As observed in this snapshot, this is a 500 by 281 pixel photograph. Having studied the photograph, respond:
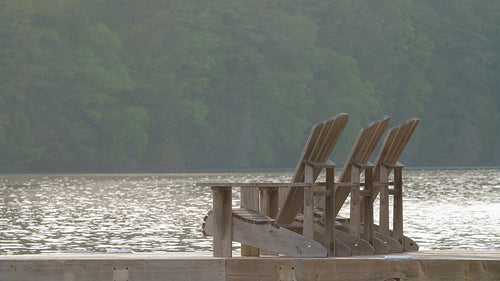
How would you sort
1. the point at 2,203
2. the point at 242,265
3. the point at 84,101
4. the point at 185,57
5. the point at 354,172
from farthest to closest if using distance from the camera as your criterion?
the point at 185,57 < the point at 84,101 < the point at 2,203 < the point at 354,172 < the point at 242,265

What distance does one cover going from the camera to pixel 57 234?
26.9 meters

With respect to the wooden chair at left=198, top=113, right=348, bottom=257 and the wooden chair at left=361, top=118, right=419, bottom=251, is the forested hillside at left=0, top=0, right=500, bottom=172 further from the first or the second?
the wooden chair at left=198, top=113, right=348, bottom=257

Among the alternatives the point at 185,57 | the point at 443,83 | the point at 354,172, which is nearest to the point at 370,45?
the point at 443,83

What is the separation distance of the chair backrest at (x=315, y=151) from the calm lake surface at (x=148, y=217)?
32.0ft

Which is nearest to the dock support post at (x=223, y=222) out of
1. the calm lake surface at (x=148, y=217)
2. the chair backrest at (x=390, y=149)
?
the chair backrest at (x=390, y=149)

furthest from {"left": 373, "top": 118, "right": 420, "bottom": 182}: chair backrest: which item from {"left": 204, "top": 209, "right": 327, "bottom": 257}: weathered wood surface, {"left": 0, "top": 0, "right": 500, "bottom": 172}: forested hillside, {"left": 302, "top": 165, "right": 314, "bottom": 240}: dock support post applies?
{"left": 0, "top": 0, "right": 500, "bottom": 172}: forested hillside

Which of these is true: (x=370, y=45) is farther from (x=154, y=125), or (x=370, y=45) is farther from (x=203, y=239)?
(x=203, y=239)

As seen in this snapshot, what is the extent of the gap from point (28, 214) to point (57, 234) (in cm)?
777

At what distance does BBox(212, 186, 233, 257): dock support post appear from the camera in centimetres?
1171

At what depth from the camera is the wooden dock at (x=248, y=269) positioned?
11273 mm

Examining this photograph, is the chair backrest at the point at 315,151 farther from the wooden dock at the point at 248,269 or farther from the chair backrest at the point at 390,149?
the chair backrest at the point at 390,149

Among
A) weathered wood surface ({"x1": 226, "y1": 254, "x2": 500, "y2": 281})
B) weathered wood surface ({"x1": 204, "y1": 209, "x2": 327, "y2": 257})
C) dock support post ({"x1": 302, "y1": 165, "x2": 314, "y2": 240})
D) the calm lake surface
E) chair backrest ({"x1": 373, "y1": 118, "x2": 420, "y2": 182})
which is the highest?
chair backrest ({"x1": 373, "y1": 118, "x2": 420, "y2": 182})

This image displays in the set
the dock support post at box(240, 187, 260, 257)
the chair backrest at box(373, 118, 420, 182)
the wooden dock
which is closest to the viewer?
the wooden dock

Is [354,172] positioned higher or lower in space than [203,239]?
higher
